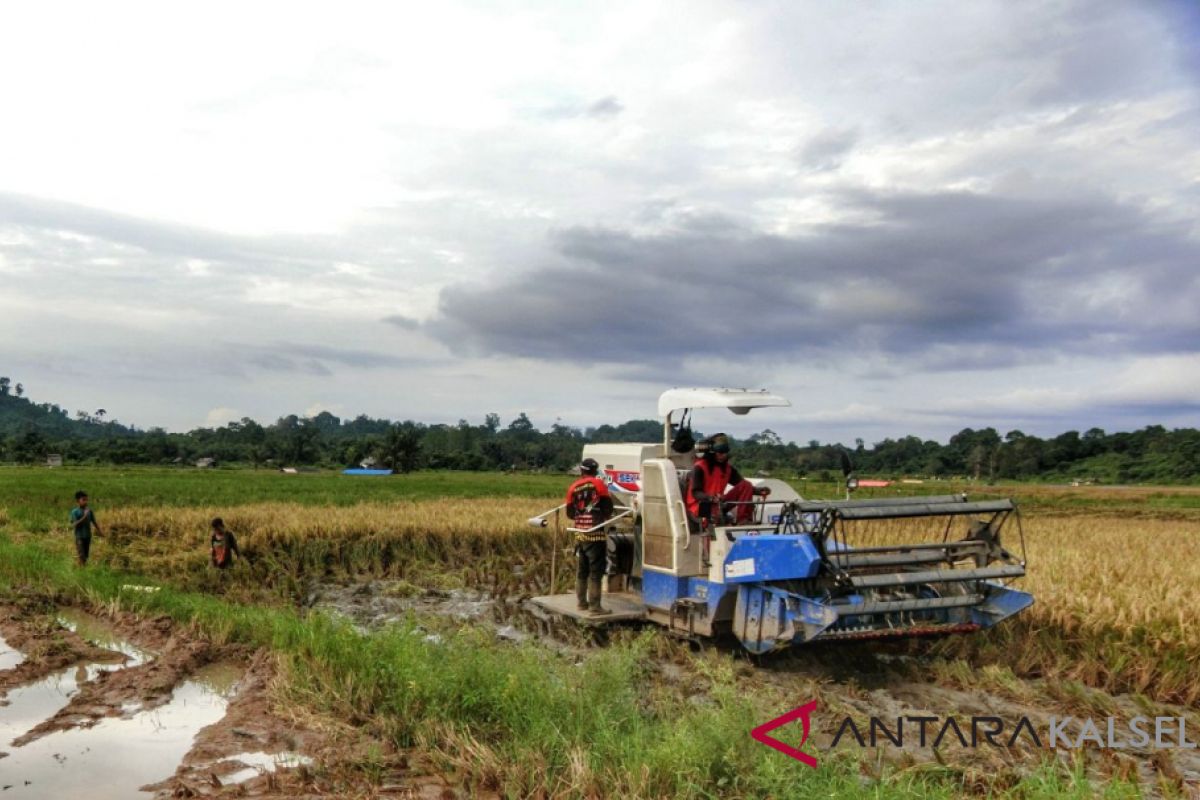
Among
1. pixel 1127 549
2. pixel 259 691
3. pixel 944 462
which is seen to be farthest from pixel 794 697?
pixel 944 462

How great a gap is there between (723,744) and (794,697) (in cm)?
221

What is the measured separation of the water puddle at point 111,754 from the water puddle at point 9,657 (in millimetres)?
1628

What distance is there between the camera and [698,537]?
9383 mm

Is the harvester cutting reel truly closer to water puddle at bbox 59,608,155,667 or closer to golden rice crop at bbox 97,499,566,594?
water puddle at bbox 59,608,155,667

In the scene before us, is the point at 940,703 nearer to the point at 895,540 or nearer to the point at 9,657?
the point at 895,540

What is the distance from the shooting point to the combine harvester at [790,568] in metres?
7.67

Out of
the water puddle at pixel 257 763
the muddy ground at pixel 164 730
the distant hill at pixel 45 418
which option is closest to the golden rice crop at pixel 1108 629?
the muddy ground at pixel 164 730

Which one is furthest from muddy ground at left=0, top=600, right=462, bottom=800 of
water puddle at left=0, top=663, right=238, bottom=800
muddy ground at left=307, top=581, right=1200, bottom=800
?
muddy ground at left=307, top=581, right=1200, bottom=800

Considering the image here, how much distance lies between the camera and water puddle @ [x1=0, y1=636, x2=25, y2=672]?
28.9ft

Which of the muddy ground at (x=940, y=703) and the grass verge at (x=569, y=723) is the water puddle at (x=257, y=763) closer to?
the grass verge at (x=569, y=723)

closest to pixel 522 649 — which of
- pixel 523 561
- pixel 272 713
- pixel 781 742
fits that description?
pixel 272 713

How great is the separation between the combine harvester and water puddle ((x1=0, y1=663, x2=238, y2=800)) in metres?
4.30

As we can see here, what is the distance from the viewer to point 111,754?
250 inches

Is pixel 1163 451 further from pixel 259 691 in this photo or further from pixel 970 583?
pixel 259 691
